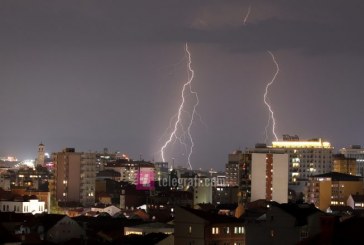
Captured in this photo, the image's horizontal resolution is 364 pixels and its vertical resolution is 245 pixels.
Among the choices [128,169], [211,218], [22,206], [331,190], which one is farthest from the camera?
[128,169]

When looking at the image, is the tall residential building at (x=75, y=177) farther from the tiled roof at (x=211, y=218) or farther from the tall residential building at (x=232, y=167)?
the tiled roof at (x=211, y=218)

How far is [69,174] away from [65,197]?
11.6ft

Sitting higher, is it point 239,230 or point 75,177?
point 239,230

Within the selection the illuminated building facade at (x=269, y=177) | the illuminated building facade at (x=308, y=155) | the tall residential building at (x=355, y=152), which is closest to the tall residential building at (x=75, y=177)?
the illuminated building facade at (x=269, y=177)

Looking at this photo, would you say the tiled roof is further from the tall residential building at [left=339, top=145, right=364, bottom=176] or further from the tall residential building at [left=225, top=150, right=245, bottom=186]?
the tall residential building at [left=339, top=145, right=364, bottom=176]

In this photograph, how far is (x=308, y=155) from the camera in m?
144

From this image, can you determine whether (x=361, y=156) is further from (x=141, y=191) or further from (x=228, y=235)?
(x=228, y=235)

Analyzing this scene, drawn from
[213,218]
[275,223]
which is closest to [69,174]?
[213,218]

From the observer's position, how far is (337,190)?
341 ft

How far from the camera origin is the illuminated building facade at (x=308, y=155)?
461 ft

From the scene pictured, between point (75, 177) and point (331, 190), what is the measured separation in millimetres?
29089

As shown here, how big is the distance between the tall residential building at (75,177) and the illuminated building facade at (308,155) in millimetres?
32931

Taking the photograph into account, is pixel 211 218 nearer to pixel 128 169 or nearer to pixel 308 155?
pixel 308 155

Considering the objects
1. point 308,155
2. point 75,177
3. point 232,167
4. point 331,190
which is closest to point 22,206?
point 75,177
